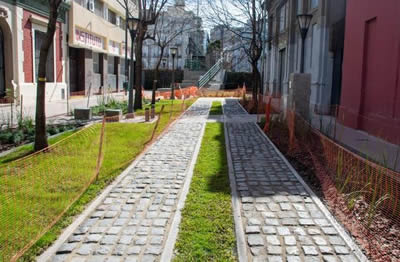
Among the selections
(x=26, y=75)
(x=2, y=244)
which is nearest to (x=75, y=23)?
(x=26, y=75)

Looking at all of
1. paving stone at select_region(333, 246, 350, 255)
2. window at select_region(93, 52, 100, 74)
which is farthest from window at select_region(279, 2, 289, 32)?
paving stone at select_region(333, 246, 350, 255)

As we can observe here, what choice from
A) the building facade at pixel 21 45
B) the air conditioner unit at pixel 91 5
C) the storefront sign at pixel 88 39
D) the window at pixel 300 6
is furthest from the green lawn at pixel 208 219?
the air conditioner unit at pixel 91 5

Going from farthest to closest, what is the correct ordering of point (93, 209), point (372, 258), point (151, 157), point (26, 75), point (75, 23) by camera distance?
1. point (75, 23)
2. point (26, 75)
3. point (151, 157)
4. point (93, 209)
5. point (372, 258)

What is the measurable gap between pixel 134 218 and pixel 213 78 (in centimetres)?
4630

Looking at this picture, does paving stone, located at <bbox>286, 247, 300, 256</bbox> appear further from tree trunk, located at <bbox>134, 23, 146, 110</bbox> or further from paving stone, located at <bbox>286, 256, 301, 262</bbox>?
tree trunk, located at <bbox>134, 23, 146, 110</bbox>

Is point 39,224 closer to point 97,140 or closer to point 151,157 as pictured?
point 151,157

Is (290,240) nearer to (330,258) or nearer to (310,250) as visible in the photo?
(310,250)

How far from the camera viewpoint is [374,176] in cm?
627

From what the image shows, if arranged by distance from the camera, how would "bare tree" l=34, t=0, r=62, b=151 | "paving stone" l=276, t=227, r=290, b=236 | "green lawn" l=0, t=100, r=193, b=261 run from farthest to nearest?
"bare tree" l=34, t=0, r=62, b=151 < "paving stone" l=276, t=227, r=290, b=236 < "green lawn" l=0, t=100, r=193, b=261

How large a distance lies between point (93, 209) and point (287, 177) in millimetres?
3389

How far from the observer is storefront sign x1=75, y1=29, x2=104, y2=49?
29589 millimetres

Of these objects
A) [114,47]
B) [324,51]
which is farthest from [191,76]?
[324,51]

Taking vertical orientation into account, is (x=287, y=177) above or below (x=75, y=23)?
below

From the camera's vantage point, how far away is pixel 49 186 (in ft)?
20.0
